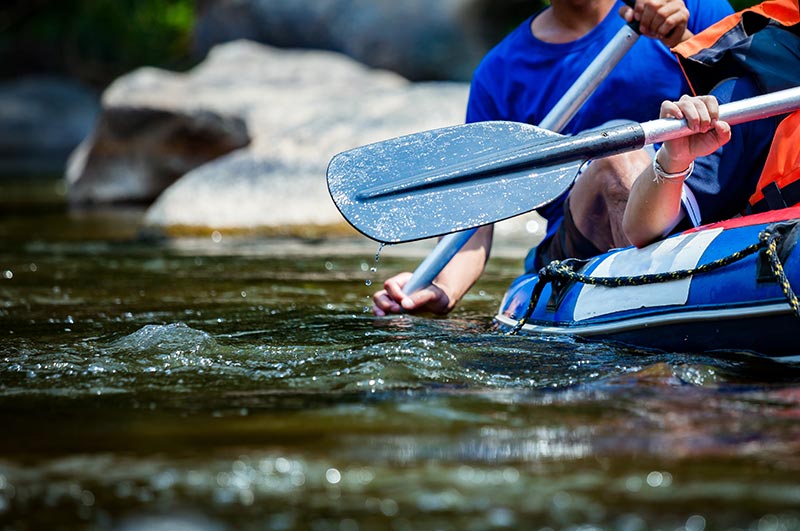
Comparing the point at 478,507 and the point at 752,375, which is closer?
the point at 478,507

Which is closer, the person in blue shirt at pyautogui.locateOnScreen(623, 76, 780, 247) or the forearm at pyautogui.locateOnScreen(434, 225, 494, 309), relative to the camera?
the person in blue shirt at pyautogui.locateOnScreen(623, 76, 780, 247)

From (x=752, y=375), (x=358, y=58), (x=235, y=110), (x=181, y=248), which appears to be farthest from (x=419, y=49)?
(x=752, y=375)

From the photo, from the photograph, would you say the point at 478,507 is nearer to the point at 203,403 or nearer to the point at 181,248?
the point at 203,403

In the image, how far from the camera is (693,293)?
2438 mm

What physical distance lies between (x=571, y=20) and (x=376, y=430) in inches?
74.3

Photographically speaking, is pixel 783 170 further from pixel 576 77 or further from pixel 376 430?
pixel 376 430

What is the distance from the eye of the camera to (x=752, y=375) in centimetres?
222

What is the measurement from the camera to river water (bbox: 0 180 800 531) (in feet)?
4.85

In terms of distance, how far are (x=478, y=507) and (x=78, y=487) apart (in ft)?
1.85

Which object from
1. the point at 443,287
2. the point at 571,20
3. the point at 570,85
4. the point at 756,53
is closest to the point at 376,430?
the point at 443,287

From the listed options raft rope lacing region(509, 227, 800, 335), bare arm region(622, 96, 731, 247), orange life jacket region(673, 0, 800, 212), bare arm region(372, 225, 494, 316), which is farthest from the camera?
bare arm region(372, 225, 494, 316)

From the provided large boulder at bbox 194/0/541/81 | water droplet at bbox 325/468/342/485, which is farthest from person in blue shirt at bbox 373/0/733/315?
large boulder at bbox 194/0/541/81

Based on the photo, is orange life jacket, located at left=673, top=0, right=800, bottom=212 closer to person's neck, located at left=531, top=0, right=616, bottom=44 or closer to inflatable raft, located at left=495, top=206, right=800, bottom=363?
inflatable raft, located at left=495, top=206, right=800, bottom=363

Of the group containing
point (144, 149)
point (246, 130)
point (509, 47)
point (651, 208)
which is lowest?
point (144, 149)
